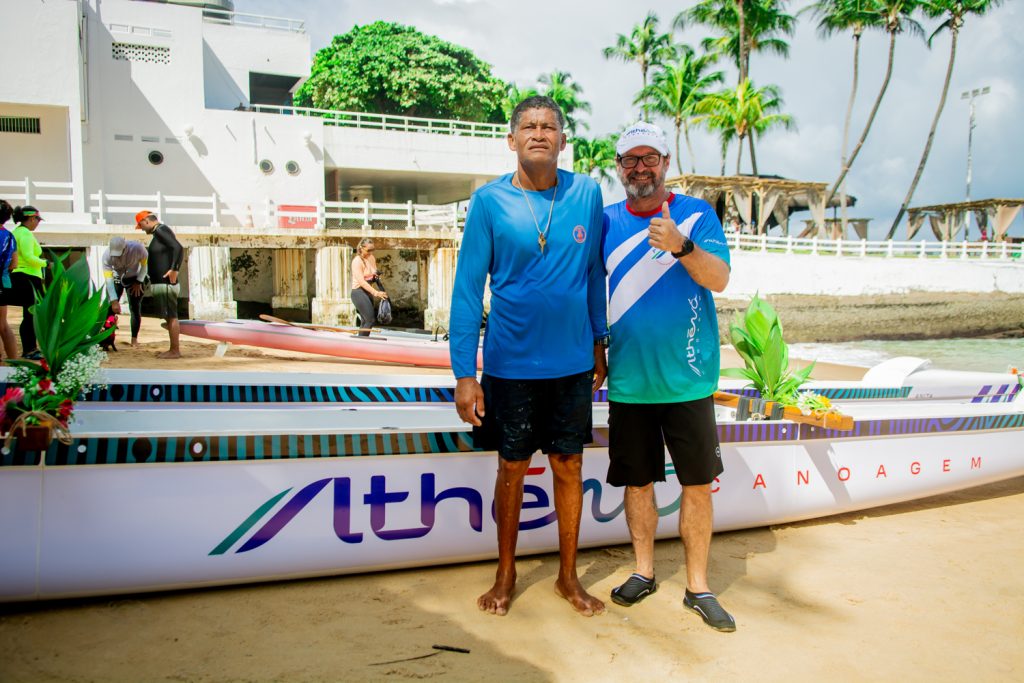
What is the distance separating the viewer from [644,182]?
9.24 feet

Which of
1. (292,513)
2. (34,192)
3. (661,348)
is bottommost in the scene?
(292,513)

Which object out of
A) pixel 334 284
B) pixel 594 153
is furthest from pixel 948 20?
pixel 334 284

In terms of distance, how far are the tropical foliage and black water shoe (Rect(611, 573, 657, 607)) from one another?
4.74 feet

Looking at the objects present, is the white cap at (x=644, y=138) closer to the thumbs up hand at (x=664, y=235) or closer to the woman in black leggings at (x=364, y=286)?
the thumbs up hand at (x=664, y=235)

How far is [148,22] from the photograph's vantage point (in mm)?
20922

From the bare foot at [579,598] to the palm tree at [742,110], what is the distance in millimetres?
31982

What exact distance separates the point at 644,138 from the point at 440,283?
17465 millimetres

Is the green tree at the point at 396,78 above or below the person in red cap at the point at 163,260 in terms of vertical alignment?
above

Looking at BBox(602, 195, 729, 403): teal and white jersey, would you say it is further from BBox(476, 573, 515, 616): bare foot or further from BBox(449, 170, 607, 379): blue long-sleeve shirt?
BBox(476, 573, 515, 616): bare foot

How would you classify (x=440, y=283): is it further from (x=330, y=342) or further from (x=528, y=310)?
(x=528, y=310)

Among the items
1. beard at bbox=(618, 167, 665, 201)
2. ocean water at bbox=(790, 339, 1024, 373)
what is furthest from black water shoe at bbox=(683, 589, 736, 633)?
ocean water at bbox=(790, 339, 1024, 373)

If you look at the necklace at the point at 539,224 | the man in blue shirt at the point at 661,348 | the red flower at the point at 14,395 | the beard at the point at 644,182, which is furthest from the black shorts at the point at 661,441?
the red flower at the point at 14,395

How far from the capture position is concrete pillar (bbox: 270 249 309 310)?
20.7 meters

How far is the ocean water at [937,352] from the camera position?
1847 cm
